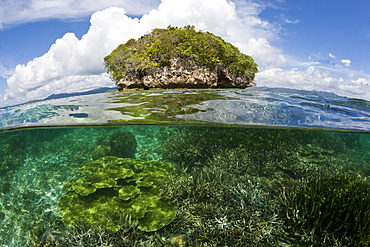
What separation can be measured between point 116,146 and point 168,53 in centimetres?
687

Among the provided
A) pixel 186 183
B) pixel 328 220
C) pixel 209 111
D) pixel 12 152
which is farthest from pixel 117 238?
pixel 12 152

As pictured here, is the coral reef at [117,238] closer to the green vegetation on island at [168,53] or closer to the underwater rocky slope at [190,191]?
the underwater rocky slope at [190,191]

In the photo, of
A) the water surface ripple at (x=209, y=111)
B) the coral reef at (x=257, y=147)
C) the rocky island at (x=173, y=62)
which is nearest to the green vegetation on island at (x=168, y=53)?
the rocky island at (x=173, y=62)

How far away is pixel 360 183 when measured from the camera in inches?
232

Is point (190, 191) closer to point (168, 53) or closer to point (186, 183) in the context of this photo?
point (186, 183)

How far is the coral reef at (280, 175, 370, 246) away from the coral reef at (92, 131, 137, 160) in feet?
28.9

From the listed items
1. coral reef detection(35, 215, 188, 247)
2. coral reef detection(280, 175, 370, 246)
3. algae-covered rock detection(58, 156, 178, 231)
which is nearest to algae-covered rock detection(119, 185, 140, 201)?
algae-covered rock detection(58, 156, 178, 231)

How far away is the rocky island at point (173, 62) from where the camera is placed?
36.5 ft

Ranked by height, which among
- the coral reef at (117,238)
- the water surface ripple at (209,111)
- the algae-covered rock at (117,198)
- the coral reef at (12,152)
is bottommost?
the coral reef at (117,238)

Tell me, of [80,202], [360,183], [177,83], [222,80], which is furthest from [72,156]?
[360,183]

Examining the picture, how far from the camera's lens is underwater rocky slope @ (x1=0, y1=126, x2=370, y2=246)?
4312 mm

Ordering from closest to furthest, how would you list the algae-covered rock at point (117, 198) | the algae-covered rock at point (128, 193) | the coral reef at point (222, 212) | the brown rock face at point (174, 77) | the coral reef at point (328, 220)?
the coral reef at point (328, 220) → the coral reef at point (222, 212) → the algae-covered rock at point (117, 198) → the algae-covered rock at point (128, 193) → the brown rock face at point (174, 77)

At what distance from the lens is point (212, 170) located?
22.8 ft

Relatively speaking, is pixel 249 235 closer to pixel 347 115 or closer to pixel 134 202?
pixel 134 202
